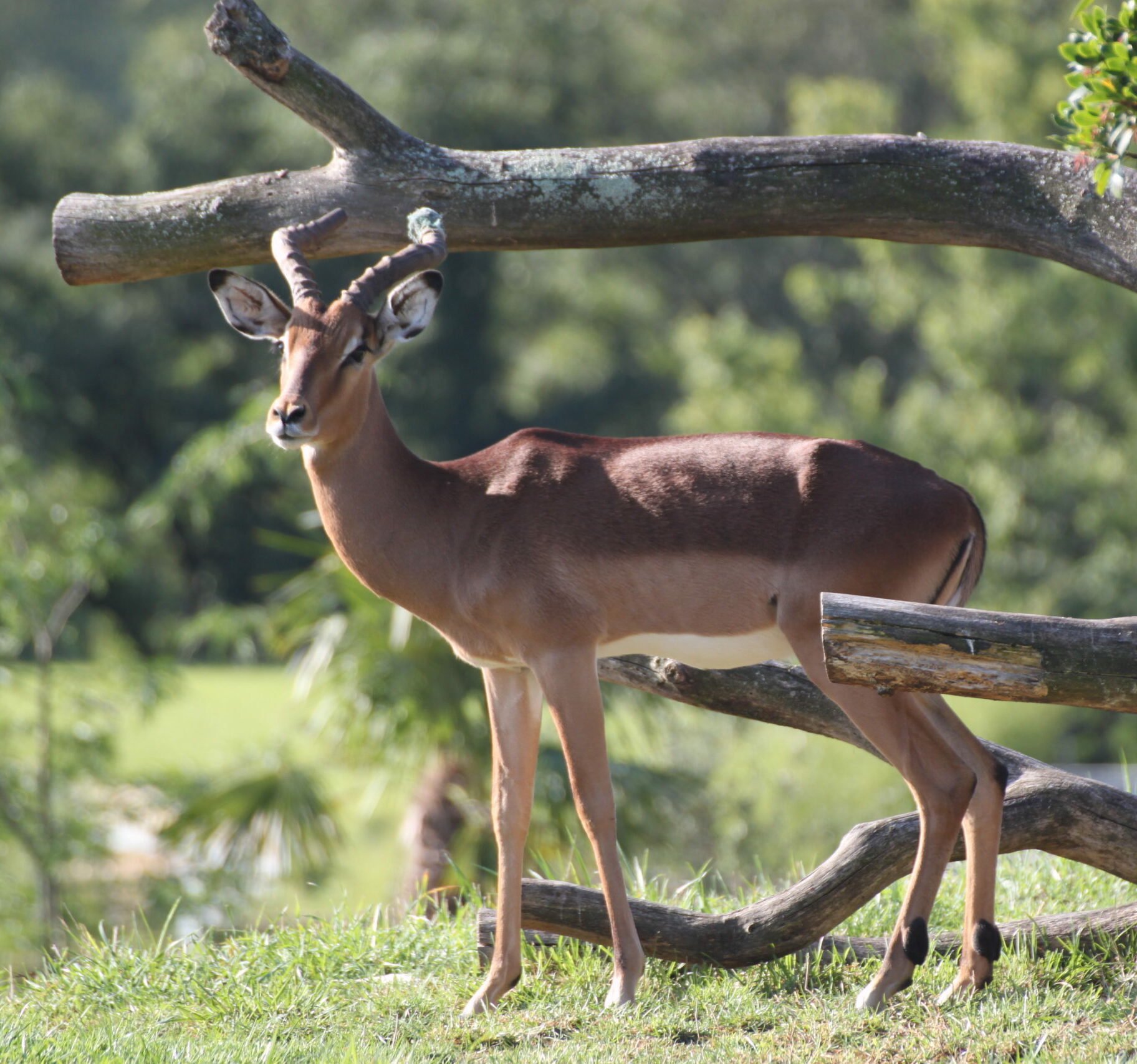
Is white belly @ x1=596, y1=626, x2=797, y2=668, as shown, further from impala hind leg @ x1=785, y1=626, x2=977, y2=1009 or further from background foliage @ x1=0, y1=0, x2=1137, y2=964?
background foliage @ x1=0, y1=0, x2=1137, y2=964

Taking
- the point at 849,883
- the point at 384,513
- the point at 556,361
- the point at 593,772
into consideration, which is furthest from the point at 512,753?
the point at 556,361

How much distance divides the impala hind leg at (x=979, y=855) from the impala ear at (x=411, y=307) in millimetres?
1995

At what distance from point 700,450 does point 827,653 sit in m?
1.27

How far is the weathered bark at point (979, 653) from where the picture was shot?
374 cm

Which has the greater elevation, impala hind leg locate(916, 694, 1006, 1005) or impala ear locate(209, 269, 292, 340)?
impala ear locate(209, 269, 292, 340)

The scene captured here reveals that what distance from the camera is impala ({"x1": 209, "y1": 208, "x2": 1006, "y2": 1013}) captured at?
15.1 ft

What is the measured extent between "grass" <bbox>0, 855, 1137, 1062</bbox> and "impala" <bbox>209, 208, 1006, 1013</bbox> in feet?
Result: 0.66

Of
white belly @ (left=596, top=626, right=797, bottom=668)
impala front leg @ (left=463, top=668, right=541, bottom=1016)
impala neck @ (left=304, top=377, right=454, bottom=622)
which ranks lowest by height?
impala front leg @ (left=463, top=668, right=541, bottom=1016)

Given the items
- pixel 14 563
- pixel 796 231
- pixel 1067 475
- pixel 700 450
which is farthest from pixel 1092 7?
pixel 1067 475

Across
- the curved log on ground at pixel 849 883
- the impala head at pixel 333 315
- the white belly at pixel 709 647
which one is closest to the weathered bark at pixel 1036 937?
the curved log on ground at pixel 849 883

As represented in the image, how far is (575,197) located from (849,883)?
247cm

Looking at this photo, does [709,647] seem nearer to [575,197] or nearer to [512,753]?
[512,753]

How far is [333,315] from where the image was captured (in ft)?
15.6

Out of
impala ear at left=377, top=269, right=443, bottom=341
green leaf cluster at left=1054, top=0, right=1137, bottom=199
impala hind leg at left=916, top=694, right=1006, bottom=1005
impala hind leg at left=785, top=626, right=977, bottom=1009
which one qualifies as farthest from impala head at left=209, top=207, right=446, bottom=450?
impala hind leg at left=916, top=694, right=1006, bottom=1005
